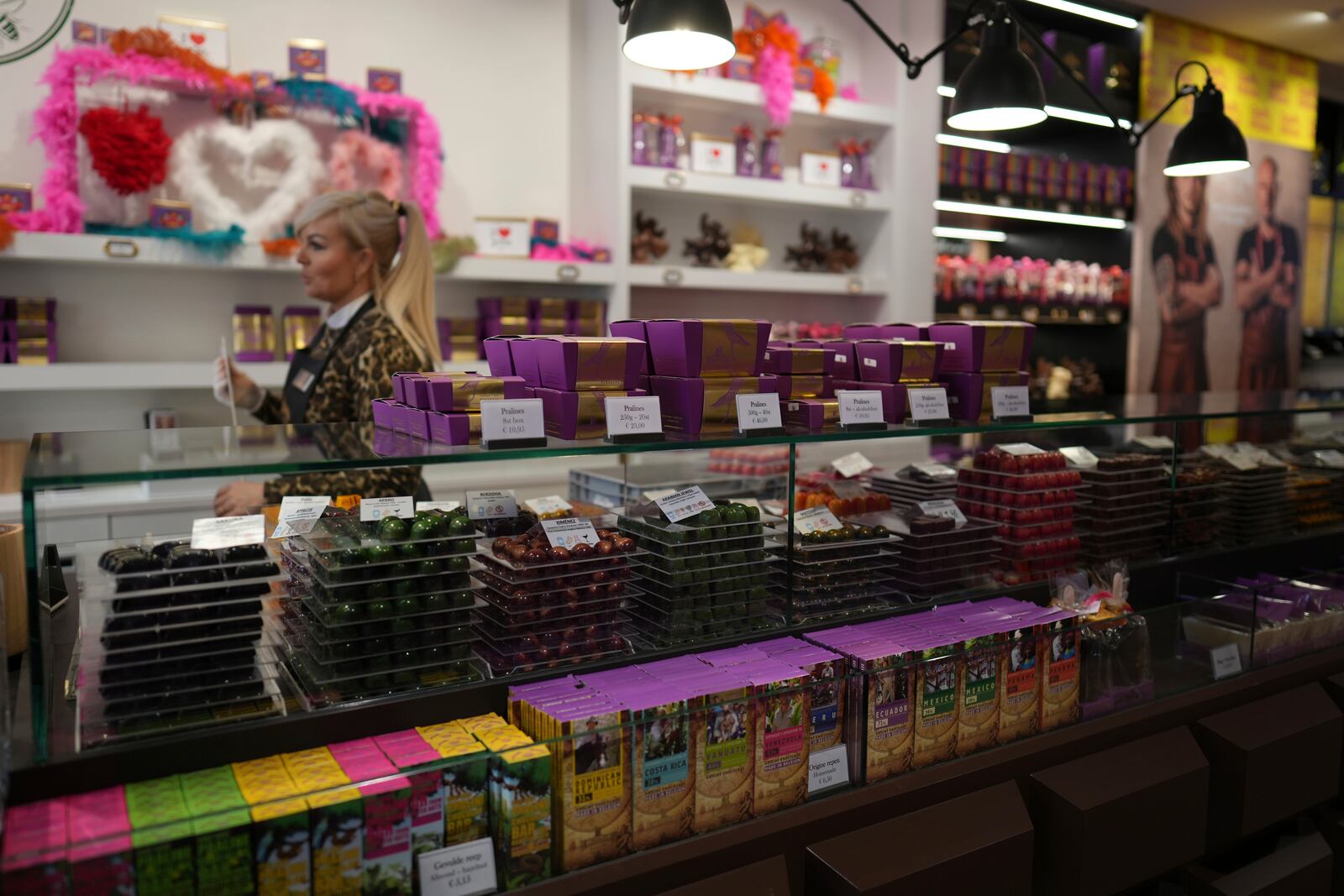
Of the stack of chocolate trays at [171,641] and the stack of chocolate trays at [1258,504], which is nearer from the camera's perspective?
the stack of chocolate trays at [171,641]

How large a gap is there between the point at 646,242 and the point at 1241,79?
4.97 meters

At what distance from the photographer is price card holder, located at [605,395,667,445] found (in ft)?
4.99

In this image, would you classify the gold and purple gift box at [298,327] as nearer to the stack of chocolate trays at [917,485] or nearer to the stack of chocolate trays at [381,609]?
the stack of chocolate trays at [917,485]

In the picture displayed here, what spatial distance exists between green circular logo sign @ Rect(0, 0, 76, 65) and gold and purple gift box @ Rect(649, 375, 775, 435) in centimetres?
328

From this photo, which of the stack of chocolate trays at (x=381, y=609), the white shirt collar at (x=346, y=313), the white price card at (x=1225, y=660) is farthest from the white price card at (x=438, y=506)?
the white price card at (x=1225, y=660)

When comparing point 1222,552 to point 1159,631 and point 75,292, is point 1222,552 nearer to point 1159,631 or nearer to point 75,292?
point 1159,631

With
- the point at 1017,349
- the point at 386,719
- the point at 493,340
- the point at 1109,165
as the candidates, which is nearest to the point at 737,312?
the point at 1109,165

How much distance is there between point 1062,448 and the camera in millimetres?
2289

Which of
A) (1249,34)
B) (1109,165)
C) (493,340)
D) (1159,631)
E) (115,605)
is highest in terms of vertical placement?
(1249,34)

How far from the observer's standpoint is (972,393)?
6.40 feet

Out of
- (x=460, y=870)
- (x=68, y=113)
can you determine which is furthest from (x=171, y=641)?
(x=68, y=113)

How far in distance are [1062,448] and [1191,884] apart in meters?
0.96

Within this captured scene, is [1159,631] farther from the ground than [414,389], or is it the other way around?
[414,389]

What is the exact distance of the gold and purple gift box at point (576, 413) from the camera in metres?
1.51
